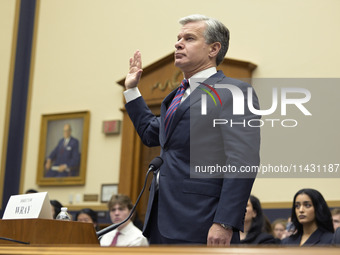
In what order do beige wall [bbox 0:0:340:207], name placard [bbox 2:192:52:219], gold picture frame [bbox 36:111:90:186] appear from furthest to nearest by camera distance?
gold picture frame [bbox 36:111:90:186], beige wall [bbox 0:0:340:207], name placard [bbox 2:192:52:219]

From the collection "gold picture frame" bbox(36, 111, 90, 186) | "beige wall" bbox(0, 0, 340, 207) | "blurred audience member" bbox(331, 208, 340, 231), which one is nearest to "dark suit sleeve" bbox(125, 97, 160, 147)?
"blurred audience member" bbox(331, 208, 340, 231)

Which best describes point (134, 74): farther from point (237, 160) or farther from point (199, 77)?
point (237, 160)

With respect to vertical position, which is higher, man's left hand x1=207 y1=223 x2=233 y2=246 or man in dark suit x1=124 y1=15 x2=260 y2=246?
man in dark suit x1=124 y1=15 x2=260 y2=246

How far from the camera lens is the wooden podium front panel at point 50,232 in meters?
2.22

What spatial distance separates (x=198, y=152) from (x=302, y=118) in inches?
189

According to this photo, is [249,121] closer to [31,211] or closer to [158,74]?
[31,211]

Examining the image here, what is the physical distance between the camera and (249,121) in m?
2.40

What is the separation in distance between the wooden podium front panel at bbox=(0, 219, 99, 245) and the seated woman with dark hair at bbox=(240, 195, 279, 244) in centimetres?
276

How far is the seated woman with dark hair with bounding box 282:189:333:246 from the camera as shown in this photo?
453cm

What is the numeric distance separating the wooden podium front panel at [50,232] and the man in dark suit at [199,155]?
31 centimetres

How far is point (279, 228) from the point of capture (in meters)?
6.30

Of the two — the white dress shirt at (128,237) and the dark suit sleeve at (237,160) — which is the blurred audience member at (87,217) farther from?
the dark suit sleeve at (237,160)

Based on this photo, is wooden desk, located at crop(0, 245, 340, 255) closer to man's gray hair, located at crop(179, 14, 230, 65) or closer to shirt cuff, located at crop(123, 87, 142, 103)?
shirt cuff, located at crop(123, 87, 142, 103)

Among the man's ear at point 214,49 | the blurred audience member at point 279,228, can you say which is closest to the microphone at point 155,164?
the man's ear at point 214,49
